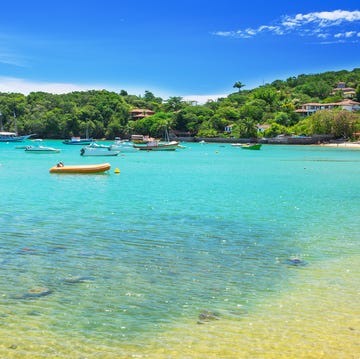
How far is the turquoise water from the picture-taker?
276 inches

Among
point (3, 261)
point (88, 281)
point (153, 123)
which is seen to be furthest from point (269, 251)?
point (153, 123)

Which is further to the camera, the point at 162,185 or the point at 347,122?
the point at 347,122

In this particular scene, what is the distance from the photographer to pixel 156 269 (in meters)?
10.4

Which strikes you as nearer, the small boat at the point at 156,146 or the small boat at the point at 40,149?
the small boat at the point at 40,149

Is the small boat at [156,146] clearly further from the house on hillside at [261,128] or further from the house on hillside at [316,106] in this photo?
the house on hillside at [316,106]

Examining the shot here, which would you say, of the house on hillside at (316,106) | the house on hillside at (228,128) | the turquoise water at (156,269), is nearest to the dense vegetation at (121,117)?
the house on hillside at (228,128)

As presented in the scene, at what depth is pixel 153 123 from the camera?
16375 cm

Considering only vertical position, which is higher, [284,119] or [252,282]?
[284,119]

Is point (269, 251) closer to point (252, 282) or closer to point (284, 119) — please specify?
point (252, 282)

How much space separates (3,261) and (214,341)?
638 cm

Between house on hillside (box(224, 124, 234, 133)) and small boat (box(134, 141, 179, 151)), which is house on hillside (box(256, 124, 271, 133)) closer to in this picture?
house on hillside (box(224, 124, 234, 133))

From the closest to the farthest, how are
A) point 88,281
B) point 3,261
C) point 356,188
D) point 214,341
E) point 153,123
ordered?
point 214,341 < point 88,281 < point 3,261 < point 356,188 < point 153,123

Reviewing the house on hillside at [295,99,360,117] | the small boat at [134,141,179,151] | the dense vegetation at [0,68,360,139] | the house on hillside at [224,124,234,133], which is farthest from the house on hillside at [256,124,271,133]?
the small boat at [134,141,179,151]

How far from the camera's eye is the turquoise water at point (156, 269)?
7.02 metres
